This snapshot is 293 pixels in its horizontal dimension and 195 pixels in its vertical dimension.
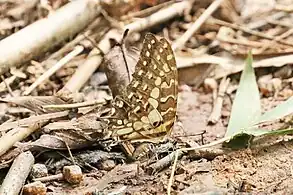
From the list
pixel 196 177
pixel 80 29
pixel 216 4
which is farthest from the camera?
pixel 216 4

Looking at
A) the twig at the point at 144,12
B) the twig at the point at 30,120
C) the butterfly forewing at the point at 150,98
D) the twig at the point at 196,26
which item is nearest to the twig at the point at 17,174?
the twig at the point at 30,120

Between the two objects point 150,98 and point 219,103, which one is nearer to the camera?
point 150,98

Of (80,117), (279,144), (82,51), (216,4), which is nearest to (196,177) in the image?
(279,144)

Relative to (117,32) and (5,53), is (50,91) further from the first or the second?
(117,32)

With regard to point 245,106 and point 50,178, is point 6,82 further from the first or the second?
point 245,106

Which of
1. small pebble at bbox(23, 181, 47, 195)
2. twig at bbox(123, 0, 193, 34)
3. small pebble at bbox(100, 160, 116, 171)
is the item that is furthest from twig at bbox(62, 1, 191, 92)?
small pebble at bbox(23, 181, 47, 195)

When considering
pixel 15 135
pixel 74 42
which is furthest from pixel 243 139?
pixel 74 42
